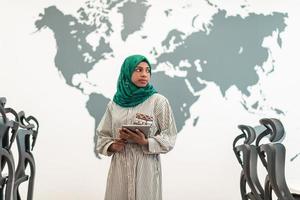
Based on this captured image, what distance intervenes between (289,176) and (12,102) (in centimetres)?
237

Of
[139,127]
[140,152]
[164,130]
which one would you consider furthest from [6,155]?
[164,130]

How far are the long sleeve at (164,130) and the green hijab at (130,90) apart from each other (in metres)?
0.10

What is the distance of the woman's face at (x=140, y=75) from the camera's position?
234 centimetres

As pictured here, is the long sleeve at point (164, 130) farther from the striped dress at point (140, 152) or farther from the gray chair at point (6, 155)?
the gray chair at point (6, 155)

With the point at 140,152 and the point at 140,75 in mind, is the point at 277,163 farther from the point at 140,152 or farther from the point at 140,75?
the point at 140,75

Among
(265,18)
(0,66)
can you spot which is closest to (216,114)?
(265,18)

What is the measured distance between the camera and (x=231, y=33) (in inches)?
143

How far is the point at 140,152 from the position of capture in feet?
7.32

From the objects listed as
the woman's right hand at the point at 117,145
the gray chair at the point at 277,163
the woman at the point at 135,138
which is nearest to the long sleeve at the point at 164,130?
the woman at the point at 135,138

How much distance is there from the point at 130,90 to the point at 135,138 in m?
0.30

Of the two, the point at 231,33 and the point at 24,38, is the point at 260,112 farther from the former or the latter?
the point at 24,38

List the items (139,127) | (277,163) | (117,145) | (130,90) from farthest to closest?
(130,90)
(117,145)
(139,127)
(277,163)

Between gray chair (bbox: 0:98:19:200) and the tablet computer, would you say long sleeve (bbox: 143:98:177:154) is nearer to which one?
the tablet computer

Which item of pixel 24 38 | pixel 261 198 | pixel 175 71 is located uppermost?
pixel 24 38
